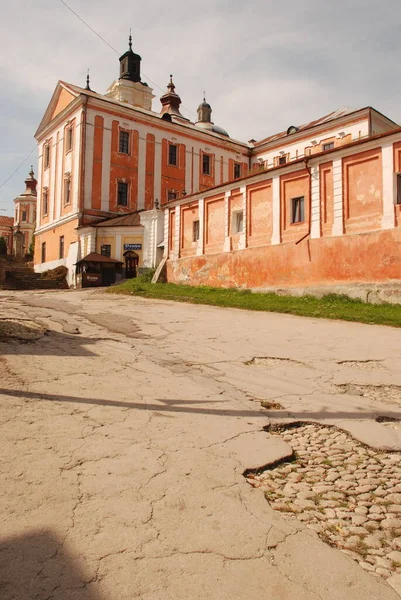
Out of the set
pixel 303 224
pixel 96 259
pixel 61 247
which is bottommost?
pixel 96 259

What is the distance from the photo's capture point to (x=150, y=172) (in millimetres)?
36031

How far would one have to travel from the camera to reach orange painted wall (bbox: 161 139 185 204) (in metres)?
36.8

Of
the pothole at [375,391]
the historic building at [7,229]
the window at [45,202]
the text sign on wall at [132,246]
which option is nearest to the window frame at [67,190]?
the window at [45,202]

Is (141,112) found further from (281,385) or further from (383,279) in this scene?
(281,385)

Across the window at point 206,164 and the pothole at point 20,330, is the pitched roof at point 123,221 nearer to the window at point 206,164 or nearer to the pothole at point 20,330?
the window at point 206,164

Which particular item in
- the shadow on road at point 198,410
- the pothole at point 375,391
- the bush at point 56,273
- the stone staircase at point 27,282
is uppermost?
the bush at point 56,273

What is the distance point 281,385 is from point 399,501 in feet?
8.31

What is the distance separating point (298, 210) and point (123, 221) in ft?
52.2

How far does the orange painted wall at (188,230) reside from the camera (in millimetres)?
22731

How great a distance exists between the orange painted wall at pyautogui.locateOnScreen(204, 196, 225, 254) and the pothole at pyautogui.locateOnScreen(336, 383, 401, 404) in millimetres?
16383

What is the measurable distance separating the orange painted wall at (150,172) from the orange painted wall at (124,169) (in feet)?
3.34

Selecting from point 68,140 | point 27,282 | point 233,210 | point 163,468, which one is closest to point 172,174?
point 68,140

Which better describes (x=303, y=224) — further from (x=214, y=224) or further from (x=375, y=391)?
(x=375, y=391)

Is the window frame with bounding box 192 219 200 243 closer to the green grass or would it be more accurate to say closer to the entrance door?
Result: the green grass
